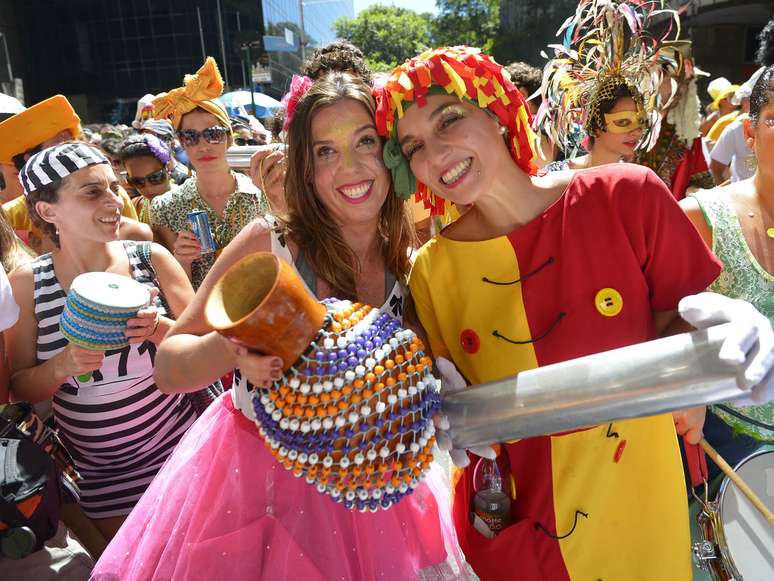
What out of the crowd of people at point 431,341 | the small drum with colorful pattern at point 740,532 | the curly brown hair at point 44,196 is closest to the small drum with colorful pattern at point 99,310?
the crowd of people at point 431,341

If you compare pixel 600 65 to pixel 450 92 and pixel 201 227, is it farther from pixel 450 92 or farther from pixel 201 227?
pixel 201 227

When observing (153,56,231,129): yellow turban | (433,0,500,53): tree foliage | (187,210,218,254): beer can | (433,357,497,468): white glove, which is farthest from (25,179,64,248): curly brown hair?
(433,0,500,53): tree foliage

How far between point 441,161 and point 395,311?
0.46 meters

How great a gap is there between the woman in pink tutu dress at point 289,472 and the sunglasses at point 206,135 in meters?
2.03

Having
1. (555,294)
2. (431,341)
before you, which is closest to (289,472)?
(431,341)

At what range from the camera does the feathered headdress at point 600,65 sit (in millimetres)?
2613

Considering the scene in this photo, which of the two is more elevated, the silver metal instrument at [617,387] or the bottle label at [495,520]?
the silver metal instrument at [617,387]

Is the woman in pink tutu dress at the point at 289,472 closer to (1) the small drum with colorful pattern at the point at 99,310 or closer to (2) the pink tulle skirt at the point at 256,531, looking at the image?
(2) the pink tulle skirt at the point at 256,531

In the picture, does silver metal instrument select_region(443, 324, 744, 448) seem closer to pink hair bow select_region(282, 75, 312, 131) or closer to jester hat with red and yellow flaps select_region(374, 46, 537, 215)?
jester hat with red and yellow flaps select_region(374, 46, 537, 215)

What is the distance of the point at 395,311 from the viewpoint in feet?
5.93

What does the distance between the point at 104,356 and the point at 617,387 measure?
179cm

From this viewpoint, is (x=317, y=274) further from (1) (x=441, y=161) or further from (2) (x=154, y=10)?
(2) (x=154, y=10)

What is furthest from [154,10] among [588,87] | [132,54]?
[588,87]

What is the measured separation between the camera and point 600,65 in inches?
112
